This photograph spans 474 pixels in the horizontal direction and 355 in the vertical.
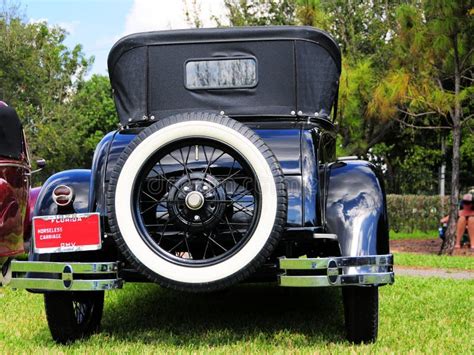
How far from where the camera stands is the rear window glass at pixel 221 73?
15.8 ft

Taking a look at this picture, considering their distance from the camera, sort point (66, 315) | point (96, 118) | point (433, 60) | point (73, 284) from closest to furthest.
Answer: point (73, 284)
point (66, 315)
point (433, 60)
point (96, 118)

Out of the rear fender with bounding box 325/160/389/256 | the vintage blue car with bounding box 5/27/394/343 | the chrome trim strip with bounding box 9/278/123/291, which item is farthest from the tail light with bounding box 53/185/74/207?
the rear fender with bounding box 325/160/389/256

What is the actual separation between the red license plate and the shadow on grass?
30.9 inches

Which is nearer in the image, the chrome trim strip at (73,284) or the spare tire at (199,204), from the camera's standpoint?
the spare tire at (199,204)

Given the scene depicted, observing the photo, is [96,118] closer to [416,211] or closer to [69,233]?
[416,211]

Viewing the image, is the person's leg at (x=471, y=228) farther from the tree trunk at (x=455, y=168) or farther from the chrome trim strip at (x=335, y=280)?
the chrome trim strip at (x=335, y=280)

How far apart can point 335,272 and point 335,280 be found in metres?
0.04

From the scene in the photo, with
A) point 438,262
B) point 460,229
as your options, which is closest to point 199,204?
point 438,262

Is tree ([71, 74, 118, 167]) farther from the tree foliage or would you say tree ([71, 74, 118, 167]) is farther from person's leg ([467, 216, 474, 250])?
person's leg ([467, 216, 474, 250])

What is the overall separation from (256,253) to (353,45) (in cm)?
2062

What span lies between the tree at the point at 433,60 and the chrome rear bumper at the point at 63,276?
9960 mm

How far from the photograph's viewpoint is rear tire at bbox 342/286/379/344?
400cm

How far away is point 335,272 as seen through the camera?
12.2 ft

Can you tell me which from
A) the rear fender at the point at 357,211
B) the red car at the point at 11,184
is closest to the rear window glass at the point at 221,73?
the rear fender at the point at 357,211
